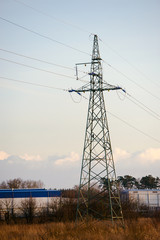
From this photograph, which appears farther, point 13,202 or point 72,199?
point 13,202

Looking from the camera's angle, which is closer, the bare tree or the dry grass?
the dry grass

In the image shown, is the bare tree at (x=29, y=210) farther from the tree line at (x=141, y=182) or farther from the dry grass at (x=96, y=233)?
the tree line at (x=141, y=182)

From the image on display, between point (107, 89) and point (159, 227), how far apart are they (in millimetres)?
11645

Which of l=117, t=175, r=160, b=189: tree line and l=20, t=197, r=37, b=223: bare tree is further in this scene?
l=117, t=175, r=160, b=189: tree line

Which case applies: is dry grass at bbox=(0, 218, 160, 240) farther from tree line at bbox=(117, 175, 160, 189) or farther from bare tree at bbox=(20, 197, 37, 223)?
tree line at bbox=(117, 175, 160, 189)

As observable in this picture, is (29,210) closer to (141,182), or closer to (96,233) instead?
(96,233)

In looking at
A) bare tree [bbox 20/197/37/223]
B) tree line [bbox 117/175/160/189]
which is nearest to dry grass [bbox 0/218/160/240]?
bare tree [bbox 20/197/37/223]

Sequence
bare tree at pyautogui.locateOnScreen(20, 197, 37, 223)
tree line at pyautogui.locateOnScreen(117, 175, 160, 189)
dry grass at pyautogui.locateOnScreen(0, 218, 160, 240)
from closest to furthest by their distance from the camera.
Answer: dry grass at pyautogui.locateOnScreen(0, 218, 160, 240) → bare tree at pyautogui.locateOnScreen(20, 197, 37, 223) → tree line at pyautogui.locateOnScreen(117, 175, 160, 189)

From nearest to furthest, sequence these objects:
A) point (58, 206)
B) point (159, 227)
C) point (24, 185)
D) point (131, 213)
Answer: point (159, 227), point (131, 213), point (58, 206), point (24, 185)

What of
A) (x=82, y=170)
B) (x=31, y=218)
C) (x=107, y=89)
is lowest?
(x=31, y=218)

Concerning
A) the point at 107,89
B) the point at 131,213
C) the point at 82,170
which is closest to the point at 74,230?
the point at 82,170

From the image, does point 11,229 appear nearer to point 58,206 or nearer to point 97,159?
point 97,159

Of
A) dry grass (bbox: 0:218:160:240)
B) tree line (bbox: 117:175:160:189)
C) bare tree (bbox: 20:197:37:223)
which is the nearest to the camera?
dry grass (bbox: 0:218:160:240)

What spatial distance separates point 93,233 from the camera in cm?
2698
